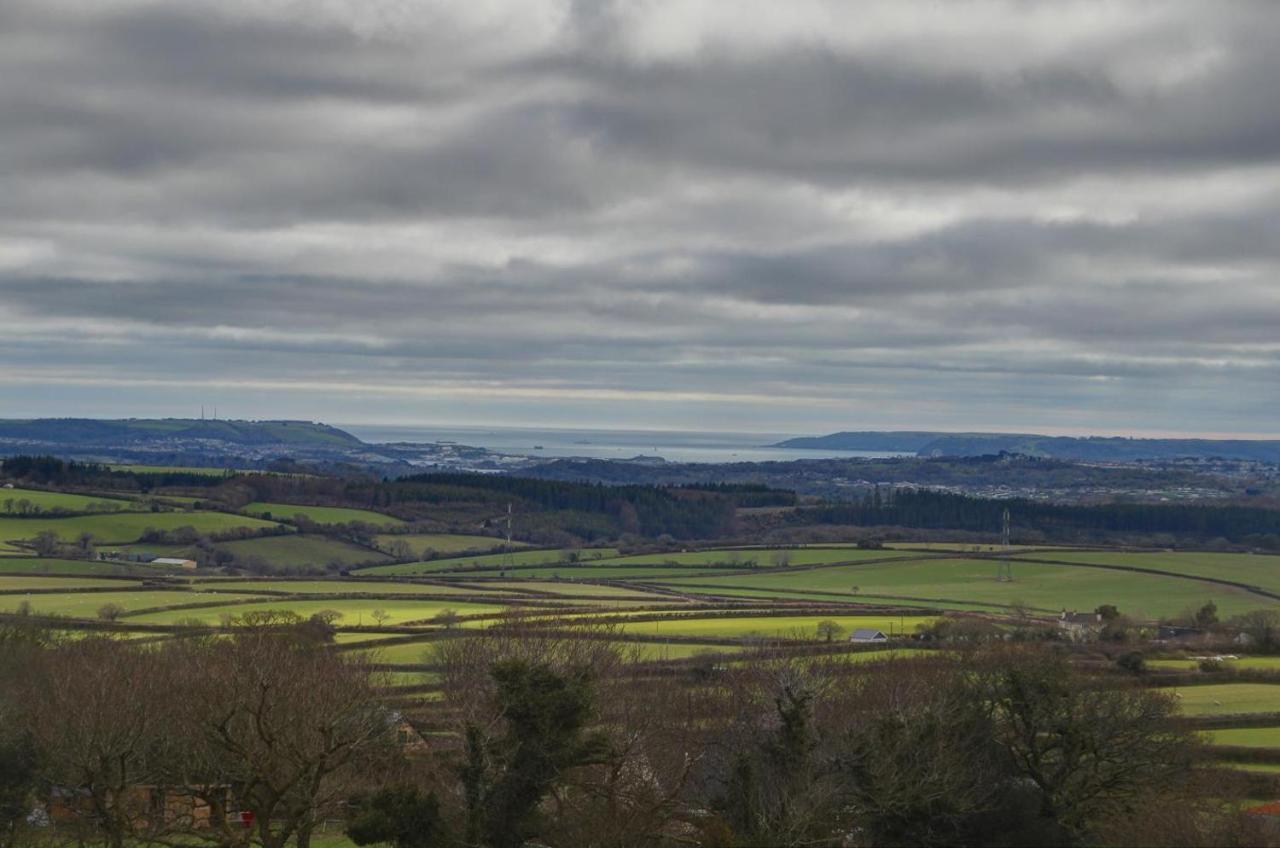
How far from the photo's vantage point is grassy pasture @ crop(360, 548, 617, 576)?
12311 cm

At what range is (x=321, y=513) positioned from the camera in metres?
152

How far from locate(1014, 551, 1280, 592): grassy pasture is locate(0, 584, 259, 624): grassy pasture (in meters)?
70.4

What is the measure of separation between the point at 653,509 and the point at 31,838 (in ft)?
485

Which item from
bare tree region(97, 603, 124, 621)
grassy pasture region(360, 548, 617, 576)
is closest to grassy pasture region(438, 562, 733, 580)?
grassy pasture region(360, 548, 617, 576)

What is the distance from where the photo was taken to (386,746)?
4238 centimetres

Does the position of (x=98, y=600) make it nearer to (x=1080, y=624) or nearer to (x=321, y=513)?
(x=1080, y=624)

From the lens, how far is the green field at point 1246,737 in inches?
1883

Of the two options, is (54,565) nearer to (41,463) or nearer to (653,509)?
(41,463)

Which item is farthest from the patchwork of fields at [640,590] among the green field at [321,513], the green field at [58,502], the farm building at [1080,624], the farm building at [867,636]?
the farm building at [1080,624]

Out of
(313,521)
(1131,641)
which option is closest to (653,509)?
(313,521)

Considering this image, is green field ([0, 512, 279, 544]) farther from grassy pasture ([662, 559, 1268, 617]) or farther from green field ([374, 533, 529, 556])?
grassy pasture ([662, 559, 1268, 617])

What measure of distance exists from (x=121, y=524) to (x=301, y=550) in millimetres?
16177

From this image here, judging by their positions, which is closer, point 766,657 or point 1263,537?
point 766,657

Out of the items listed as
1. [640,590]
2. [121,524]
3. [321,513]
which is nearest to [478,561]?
[640,590]
